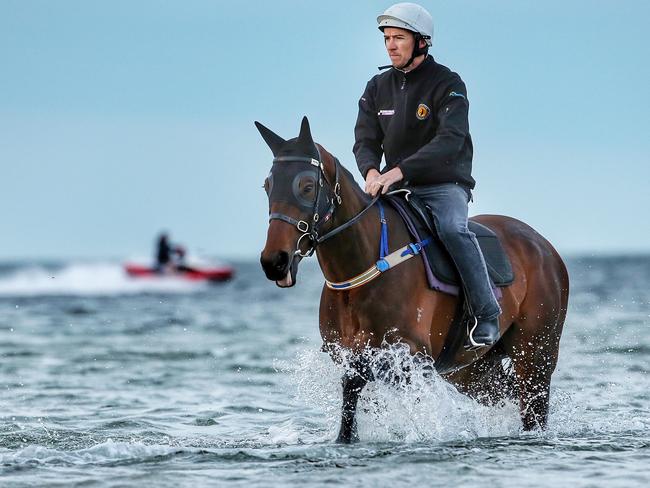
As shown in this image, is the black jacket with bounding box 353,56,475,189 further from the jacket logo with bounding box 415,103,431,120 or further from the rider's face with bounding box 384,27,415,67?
the rider's face with bounding box 384,27,415,67

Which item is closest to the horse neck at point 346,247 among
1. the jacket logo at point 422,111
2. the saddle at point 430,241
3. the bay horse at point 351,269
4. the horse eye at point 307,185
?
the bay horse at point 351,269

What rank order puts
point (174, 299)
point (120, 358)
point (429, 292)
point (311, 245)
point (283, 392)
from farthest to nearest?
point (174, 299), point (120, 358), point (283, 392), point (429, 292), point (311, 245)

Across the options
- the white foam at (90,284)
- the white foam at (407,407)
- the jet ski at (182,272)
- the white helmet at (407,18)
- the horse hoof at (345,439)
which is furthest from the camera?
the white foam at (90,284)

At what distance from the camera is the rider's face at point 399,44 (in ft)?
28.3

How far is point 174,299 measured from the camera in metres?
45.4

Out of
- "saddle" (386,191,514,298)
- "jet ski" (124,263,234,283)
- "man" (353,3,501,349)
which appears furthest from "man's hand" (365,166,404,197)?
"jet ski" (124,263,234,283)

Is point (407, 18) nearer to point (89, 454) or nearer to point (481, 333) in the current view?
point (481, 333)

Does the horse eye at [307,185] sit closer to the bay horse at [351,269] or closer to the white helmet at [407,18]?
the bay horse at [351,269]

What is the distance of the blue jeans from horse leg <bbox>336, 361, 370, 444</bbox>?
3.47ft

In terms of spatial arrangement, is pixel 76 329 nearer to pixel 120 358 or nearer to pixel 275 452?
pixel 120 358

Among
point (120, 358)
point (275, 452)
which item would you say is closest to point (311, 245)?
point (275, 452)

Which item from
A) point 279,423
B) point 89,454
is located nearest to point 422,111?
point 89,454

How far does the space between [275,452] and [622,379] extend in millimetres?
7370

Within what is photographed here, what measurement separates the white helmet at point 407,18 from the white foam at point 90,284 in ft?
144
